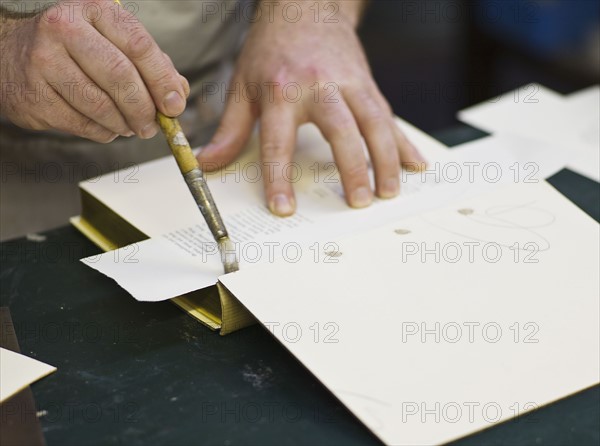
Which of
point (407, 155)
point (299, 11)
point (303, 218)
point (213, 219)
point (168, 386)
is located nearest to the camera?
point (168, 386)

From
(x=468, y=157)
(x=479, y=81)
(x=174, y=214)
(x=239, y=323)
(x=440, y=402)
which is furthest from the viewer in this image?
(x=479, y=81)

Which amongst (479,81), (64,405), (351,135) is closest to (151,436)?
(64,405)

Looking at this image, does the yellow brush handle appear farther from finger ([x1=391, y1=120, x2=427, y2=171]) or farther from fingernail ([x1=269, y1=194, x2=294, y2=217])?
finger ([x1=391, y1=120, x2=427, y2=171])

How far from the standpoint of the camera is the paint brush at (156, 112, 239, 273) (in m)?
0.82

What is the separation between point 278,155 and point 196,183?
0.20 m

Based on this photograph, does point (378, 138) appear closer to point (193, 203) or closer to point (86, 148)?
point (193, 203)

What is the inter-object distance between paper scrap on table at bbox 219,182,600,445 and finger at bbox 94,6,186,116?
215 millimetres

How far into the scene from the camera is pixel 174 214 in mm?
951

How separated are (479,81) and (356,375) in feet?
7.15

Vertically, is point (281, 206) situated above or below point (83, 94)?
below

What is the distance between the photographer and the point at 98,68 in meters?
0.84

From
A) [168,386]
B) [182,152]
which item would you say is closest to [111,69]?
[182,152]

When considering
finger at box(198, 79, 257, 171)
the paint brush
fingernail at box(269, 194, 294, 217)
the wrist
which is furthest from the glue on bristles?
the wrist

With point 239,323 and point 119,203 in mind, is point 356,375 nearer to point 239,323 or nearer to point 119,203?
point 239,323
